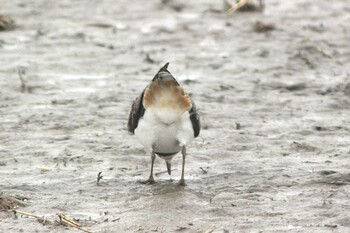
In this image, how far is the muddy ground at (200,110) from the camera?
7418 millimetres

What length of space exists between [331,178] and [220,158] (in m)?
1.30

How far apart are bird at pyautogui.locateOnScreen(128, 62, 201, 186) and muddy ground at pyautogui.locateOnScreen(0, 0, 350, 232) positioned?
381 mm

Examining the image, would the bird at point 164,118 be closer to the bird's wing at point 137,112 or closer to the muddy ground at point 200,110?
the bird's wing at point 137,112

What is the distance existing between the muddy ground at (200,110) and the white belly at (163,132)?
1.23 ft

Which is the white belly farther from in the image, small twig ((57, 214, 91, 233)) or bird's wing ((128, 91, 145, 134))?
small twig ((57, 214, 91, 233))

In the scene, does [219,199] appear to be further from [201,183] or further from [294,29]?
[294,29]

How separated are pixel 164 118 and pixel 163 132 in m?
0.19

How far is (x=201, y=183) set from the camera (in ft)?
26.9

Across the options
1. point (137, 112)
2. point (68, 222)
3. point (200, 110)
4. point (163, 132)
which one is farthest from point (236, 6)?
point (68, 222)

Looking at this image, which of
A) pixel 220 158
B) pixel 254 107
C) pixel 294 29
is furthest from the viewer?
pixel 294 29

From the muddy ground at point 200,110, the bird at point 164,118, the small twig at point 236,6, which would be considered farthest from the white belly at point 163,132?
the small twig at point 236,6

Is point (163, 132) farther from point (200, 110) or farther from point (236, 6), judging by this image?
point (236, 6)

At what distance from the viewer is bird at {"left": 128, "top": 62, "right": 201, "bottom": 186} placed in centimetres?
779

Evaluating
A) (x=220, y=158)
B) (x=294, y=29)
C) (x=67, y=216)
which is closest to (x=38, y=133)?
(x=220, y=158)
